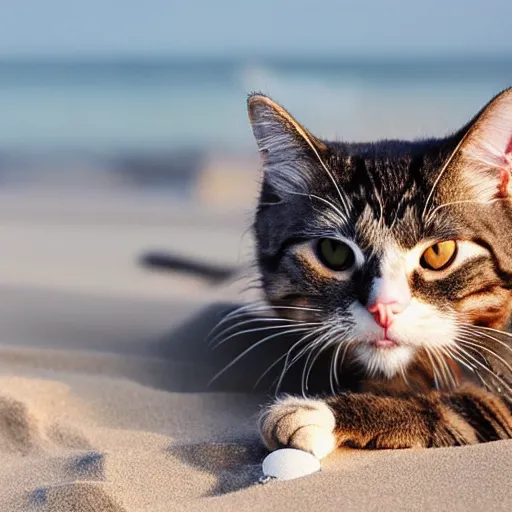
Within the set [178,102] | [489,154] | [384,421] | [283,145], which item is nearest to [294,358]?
[384,421]

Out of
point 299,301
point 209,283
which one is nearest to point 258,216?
point 299,301

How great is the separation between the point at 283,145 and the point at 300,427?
3.10 ft

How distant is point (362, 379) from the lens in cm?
268

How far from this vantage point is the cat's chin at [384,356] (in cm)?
248

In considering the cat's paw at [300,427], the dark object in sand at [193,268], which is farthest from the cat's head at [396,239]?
the dark object in sand at [193,268]

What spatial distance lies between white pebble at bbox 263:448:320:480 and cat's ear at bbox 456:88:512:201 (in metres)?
0.94

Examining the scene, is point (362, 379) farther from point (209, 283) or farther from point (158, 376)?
point (209, 283)

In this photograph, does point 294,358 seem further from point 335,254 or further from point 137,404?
point 137,404

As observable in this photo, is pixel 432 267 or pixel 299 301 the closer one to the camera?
pixel 432 267

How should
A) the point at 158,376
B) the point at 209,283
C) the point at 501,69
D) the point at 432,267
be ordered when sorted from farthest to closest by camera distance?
1. the point at 501,69
2. the point at 209,283
3. the point at 158,376
4. the point at 432,267

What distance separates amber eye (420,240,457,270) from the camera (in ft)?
8.14

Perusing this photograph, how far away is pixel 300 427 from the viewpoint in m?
2.24

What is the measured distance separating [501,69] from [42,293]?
9.00 m

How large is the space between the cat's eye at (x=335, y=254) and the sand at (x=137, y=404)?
1.67 feet
